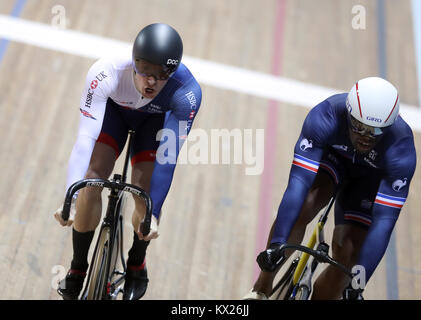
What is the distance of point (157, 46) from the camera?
276cm

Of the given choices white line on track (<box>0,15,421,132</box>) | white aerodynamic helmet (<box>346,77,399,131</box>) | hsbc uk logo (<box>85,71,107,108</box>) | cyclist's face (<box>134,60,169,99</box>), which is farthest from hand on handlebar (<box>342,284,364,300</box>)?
white line on track (<box>0,15,421,132</box>)

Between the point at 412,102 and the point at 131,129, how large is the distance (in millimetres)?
3266

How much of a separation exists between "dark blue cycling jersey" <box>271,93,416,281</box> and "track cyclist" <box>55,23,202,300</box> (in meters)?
0.59

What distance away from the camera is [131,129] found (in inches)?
133

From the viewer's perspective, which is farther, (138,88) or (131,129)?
(131,129)

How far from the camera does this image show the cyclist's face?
2820 mm

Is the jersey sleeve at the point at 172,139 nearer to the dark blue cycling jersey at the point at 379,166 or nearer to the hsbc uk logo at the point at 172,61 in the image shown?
the hsbc uk logo at the point at 172,61

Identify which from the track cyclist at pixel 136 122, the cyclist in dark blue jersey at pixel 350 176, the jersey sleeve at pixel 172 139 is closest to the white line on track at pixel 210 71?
the cyclist in dark blue jersey at pixel 350 176

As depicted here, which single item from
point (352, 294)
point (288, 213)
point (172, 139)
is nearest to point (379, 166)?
point (288, 213)

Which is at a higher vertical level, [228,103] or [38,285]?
[228,103]

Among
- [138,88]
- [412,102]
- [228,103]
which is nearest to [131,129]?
[138,88]

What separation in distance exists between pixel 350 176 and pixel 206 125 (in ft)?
6.22

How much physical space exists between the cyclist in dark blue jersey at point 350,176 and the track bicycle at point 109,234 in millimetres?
670

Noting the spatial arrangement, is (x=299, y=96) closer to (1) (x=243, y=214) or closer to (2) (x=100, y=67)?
(1) (x=243, y=214)
